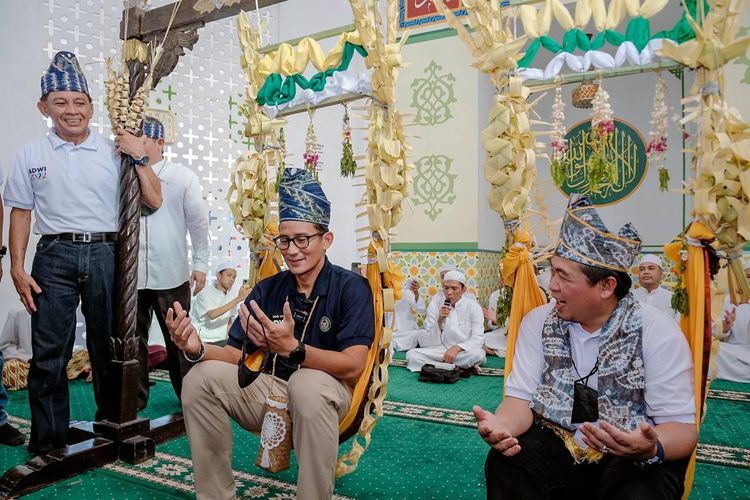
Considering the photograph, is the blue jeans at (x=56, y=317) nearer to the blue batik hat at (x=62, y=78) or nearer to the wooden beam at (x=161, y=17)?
the blue batik hat at (x=62, y=78)

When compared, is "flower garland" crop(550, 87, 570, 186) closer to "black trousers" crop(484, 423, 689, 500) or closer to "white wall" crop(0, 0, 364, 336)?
"black trousers" crop(484, 423, 689, 500)

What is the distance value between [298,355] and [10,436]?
182 centimetres

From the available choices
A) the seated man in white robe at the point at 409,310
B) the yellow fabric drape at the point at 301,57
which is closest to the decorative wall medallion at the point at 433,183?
the seated man in white robe at the point at 409,310

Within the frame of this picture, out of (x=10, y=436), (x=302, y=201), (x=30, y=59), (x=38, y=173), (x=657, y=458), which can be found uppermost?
(x=30, y=59)

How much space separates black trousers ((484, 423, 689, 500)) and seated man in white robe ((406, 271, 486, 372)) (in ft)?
9.68

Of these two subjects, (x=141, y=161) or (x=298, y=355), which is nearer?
(x=298, y=355)

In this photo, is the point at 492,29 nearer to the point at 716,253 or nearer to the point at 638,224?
the point at 716,253

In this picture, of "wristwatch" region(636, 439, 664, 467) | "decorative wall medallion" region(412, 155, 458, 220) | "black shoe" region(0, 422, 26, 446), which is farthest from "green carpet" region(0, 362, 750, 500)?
"decorative wall medallion" region(412, 155, 458, 220)

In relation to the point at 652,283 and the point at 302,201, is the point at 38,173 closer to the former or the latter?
the point at 302,201

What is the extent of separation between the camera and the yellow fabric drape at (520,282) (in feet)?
6.09

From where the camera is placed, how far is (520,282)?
1.89 meters

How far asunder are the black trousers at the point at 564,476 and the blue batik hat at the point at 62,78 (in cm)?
221

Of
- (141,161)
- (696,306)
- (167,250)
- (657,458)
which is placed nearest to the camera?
(657,458)

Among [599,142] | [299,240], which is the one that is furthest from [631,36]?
[599,142]
